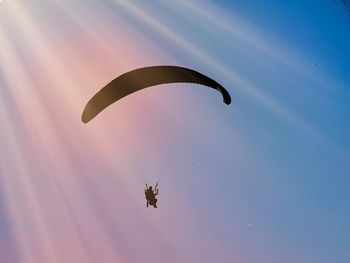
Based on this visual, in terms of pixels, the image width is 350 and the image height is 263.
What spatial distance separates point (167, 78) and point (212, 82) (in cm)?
116

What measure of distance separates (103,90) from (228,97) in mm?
3127

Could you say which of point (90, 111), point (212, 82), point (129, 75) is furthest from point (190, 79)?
point (90, 111)

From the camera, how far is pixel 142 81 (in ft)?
45.4

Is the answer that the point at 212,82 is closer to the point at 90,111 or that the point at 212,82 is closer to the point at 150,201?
the point at 90,111

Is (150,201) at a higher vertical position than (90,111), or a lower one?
lower

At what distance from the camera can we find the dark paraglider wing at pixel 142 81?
44.4 feet

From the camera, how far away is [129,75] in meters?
13.6

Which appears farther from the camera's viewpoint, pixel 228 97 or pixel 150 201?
pixel 150 201

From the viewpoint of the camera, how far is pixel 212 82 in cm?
1365

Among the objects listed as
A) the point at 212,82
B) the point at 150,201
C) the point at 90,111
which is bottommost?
the point at 150,201

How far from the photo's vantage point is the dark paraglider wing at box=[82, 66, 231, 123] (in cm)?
1352

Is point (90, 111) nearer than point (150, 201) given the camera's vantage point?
Yes

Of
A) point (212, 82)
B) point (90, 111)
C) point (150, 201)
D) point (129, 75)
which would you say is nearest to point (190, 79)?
point (212, 82)

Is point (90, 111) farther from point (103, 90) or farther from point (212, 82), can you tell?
point (212, 82)
